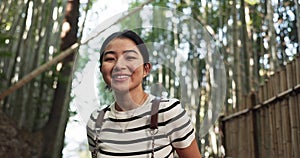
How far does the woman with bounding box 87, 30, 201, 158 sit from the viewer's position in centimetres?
65

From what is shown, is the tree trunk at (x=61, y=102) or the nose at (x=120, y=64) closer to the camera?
the nose at (x=120, y=64)

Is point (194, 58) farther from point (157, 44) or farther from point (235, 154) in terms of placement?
point (235, 154)

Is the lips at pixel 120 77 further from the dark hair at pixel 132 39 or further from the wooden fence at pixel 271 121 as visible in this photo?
the wooden fence at pixel 271 121

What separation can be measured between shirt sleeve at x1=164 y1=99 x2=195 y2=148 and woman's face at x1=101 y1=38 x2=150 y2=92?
58mm

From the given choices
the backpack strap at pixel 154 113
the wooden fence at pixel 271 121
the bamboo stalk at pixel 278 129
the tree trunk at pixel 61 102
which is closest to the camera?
the backpack strap at pixel 154 113

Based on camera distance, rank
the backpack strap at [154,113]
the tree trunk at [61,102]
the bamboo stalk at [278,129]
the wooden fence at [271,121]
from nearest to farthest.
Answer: the backpack strap at [154,113] < the wooden fence at [271,121] < the bamboo stalk at [278,129] < the tree trunk at [61,102]

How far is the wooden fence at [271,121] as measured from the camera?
2.44m

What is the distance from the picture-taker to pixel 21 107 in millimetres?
→ 4102

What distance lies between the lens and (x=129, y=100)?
67 centimetres

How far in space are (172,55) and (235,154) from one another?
2891 millimetres

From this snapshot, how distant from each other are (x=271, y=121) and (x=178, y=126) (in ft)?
7.44

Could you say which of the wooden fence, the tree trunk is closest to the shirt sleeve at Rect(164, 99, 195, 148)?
the wooden fence

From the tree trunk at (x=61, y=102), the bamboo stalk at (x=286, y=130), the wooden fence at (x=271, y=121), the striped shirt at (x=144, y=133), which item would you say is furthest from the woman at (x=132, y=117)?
the tree trunk at (x=61, y=102)

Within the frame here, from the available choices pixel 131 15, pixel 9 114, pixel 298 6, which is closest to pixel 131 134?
pixel 131 15
